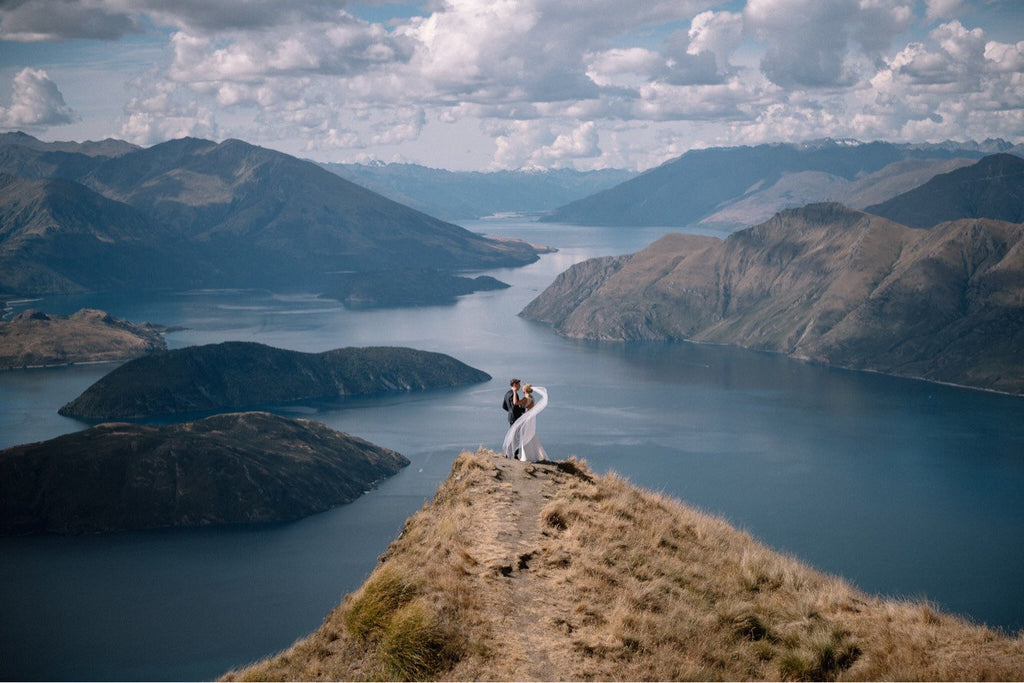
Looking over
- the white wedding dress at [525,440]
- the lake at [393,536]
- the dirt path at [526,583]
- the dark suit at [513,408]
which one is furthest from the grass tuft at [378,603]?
the lake at [393,536]

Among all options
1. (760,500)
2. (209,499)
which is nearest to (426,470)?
(209,499)

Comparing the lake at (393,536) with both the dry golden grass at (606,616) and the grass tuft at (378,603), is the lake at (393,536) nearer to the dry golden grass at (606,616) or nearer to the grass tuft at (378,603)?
the dry golden grass at (606,616)

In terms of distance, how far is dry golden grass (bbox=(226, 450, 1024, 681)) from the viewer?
1908cm

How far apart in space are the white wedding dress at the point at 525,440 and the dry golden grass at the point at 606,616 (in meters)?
3.85

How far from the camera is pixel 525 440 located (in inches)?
1267

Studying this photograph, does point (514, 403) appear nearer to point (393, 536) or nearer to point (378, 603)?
point (378, 603)

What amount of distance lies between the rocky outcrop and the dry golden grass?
127368mm

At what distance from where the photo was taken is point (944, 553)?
128 m

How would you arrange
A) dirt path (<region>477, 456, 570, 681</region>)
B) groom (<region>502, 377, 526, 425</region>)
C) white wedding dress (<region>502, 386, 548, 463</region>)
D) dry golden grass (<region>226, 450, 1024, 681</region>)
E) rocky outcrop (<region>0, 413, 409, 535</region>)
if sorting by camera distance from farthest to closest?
1. rocky outcrop (<region>0, 413, 409, 535</region>)
2. groom (<region>502, 377, 526, 425</region>)
3. white wedding dress (<region>502, 386, 548, 463</region>)
4. dirt path (<region>477, 456, 570, 681</region>)
5. dry golden grass (<region>226, 450, 1024, 681</region>)

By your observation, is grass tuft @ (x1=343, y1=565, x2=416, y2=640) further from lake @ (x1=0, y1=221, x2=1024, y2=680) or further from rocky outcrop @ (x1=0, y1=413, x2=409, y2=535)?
rocky outcrop @ (x1=0, y1=413, x2=409, y2=535)

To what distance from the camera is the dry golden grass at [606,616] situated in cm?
1908

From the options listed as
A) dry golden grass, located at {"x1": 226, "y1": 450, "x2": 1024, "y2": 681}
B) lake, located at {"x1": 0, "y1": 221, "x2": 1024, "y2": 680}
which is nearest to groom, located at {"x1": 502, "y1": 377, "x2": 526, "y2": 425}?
dry golden grass, located at {"x1": 226, "y1": 450, "x2": 1024, "y2": 681}

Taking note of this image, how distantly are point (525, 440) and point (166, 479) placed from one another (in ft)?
428

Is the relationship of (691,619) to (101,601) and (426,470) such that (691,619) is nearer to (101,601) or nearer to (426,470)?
(101,601)
